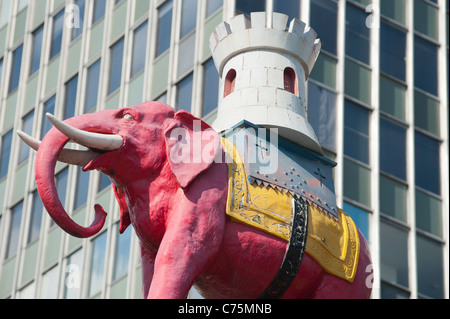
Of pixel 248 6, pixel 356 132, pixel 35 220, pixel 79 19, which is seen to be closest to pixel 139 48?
pixel 79 19

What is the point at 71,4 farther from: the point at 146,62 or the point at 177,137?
the point at 177,137

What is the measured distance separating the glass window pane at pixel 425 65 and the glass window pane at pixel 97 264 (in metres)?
6.98

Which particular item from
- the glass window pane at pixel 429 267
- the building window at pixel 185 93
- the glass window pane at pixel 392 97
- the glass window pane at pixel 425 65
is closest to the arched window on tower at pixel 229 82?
the building window at pixel 185 93

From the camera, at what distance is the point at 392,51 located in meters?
24.4

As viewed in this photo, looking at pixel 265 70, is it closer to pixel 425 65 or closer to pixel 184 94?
pixel 184 94

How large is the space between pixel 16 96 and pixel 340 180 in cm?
1012

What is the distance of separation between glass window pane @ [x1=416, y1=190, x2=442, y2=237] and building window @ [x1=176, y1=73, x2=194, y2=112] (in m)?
4.70

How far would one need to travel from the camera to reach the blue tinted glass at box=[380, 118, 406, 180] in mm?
22984

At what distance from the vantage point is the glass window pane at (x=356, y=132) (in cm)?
2241

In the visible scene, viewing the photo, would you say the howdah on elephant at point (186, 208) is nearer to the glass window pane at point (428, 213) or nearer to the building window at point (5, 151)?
the glass window pane at point (428, 213)

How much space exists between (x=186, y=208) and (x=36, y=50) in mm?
20225

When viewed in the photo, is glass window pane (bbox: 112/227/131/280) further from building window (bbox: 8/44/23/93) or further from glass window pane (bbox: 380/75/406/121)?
building window (bbox: 8/44/23/93)

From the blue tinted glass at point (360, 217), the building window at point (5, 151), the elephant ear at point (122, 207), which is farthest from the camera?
the building window at point (5, 151)

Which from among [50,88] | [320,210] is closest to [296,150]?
[320,210]
